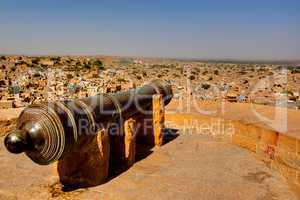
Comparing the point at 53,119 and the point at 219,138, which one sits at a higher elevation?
the point at 53,119

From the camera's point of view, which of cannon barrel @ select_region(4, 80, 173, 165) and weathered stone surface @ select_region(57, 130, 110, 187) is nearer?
cannon barrel @ select_region(4, 80, 173, 165)

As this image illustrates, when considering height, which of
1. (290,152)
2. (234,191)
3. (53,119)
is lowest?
(234,191)

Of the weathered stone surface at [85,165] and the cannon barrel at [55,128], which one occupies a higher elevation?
the cannon barrel at [55,128]

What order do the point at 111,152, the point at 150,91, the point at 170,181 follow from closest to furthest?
the point at 170,181, the point at 111,152, the point at 150,91

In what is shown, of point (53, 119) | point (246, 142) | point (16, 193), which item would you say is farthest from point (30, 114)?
point (246, 142)

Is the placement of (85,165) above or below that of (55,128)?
below

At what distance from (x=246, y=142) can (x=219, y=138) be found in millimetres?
1123

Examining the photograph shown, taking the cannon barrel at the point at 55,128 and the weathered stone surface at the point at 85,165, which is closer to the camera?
the cannon barrel at the point at 55,128

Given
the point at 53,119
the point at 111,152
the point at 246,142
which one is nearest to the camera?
the point at 53,119

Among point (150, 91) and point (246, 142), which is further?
point (150, 91)

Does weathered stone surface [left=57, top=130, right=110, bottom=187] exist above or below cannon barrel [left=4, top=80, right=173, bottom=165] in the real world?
below

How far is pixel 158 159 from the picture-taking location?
7.32 m

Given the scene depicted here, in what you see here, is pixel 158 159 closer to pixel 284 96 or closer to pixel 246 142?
pixel 246 142

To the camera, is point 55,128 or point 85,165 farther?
point 85,165
